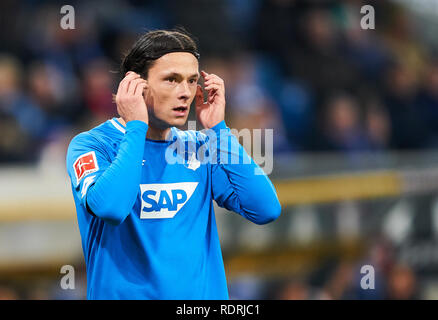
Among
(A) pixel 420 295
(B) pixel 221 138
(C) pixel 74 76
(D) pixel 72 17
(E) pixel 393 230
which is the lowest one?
(A) pixel 420 295

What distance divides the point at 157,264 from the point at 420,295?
4.85 m

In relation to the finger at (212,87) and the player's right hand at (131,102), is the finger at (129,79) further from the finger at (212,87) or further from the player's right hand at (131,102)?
the finger at (212,87)

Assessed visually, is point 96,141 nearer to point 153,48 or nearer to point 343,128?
point 153,48

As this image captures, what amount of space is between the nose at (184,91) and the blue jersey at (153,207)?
0.64 feet

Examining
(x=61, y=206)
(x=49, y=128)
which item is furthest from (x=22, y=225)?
(x=49, y=128)

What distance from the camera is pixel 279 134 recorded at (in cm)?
720

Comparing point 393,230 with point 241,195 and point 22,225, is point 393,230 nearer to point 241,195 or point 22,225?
point 22,225

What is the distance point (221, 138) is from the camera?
2.85 m

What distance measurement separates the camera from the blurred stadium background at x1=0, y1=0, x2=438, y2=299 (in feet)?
18.6

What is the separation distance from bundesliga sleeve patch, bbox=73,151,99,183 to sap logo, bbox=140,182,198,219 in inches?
7.8

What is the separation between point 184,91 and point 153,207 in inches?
A: 17.8
